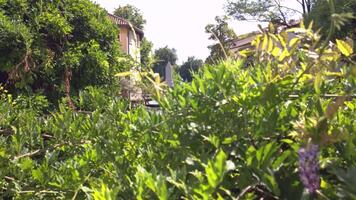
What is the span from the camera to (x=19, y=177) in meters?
1.69

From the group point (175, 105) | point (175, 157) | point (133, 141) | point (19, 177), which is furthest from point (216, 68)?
point (19, 177)

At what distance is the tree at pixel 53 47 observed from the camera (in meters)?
4.01

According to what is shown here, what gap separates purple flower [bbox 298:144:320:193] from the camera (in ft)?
2.68

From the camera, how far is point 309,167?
0.82m

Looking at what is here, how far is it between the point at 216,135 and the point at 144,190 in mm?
230

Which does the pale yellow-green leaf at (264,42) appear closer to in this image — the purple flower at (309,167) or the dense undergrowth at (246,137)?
the dense undergrowth at (246,137)

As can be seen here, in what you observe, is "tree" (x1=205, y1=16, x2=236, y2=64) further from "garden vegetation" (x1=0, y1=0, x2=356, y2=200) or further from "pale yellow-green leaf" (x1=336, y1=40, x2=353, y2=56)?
"pale yellow-green leaf" (x1=336, y1=40, x2=353, y2=56)

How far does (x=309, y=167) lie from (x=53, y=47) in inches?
153

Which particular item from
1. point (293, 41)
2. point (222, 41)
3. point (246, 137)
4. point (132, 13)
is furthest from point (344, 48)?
point (132, 13)

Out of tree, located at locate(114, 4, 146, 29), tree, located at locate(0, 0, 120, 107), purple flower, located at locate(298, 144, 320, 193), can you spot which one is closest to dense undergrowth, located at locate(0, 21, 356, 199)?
purple flower, located at locate(298, 144, 320, 193)

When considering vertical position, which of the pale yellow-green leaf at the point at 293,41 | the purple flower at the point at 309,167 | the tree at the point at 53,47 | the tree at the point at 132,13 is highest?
the tree at the point at 132,13

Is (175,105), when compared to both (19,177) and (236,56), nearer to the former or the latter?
(236,56)

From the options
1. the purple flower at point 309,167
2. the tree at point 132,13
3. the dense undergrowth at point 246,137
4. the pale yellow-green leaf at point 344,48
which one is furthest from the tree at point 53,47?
the tree at point 132,13

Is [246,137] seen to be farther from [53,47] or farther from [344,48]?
[53,47]
